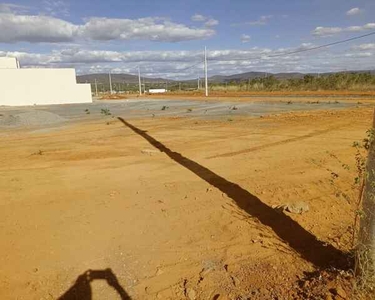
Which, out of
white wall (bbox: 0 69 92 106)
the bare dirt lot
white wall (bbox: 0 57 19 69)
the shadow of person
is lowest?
the shadow of person

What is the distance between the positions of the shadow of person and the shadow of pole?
215cm

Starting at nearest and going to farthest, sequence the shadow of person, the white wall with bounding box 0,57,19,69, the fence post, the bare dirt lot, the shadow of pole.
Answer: the fence post
the shadow of person
the bare dirt lot
the shadow of pole
the white wall with bounding box 0,57,19,69

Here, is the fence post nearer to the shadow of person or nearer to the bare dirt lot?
the bare dirt lot

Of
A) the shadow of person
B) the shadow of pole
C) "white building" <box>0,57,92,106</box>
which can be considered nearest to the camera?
the shadow of person

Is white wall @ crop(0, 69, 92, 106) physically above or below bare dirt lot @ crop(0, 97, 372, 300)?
above

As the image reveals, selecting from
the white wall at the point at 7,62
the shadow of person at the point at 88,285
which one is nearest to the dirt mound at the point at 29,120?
the shadow of person at the point at 88,285

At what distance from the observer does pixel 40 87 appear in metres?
48.1

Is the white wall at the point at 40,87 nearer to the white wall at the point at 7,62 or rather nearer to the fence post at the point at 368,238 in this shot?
the white wall at the point at 7,62

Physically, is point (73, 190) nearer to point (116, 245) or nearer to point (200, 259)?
point (116, 245)

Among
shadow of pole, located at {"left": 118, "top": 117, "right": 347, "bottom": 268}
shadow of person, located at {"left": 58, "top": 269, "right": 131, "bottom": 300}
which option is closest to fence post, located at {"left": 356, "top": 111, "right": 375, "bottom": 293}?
shadow of pole, located at {"left": 118, "top": 117, "right": 347, "bottom": 268}

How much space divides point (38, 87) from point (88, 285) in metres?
49.2

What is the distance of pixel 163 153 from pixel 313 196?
16.9 ft

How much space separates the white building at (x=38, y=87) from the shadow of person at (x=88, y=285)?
48.2 meters

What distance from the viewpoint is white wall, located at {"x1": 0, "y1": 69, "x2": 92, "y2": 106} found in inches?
1810
